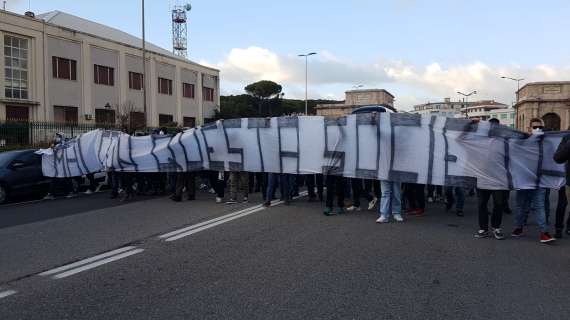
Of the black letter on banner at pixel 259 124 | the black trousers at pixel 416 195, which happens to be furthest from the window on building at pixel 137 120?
the black trousers at pixel 416 195

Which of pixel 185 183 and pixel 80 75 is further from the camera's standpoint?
pixel 80 75

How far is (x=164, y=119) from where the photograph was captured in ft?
185

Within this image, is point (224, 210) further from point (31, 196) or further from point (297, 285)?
point (31, 196)

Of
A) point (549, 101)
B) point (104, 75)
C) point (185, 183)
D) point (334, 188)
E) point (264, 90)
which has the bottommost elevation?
point (185, 183)

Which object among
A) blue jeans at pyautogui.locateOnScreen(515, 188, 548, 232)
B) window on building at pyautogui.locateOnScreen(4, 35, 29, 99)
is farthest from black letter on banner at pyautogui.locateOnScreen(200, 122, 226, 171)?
window on building at pyautogui.locateOnScreen(4, 35, 29, 99)

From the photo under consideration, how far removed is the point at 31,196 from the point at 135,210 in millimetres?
5871

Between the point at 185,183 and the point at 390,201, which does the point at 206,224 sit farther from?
the point at 185,183

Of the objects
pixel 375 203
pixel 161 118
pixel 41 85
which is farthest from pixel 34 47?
pixel 375 203

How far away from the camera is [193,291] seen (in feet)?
17.0

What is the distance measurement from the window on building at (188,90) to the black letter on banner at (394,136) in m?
52.7

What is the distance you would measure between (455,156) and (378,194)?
8.34 ft

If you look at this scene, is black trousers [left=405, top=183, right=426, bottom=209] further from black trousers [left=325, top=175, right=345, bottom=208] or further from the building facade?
the building facade

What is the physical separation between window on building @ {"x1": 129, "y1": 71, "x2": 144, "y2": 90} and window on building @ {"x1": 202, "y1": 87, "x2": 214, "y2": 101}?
1305 cm

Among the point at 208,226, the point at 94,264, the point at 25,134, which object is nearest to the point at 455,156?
the point at 208,226
